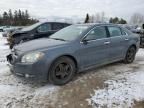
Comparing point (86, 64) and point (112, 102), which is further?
point (86, 64)

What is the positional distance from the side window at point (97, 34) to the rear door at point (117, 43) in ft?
0.94

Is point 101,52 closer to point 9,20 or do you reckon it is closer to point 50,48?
point 50,48

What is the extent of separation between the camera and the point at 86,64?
15.4 feet

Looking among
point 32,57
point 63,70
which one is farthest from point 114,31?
point 32,57

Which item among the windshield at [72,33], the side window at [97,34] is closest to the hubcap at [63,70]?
the windshield at [72,33]

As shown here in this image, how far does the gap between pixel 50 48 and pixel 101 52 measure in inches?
64.5

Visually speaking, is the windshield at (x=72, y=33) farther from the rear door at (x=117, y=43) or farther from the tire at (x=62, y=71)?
the rear door at (x=117, y=43)

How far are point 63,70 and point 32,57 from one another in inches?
32.6

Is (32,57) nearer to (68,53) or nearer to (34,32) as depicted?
(68,53)

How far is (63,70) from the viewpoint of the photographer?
430 cm

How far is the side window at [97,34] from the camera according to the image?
4.82 m

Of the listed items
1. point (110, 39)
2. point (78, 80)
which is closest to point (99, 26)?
point (110, 39)

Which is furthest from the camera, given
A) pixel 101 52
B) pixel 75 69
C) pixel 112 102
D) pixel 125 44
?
pixel 125 44

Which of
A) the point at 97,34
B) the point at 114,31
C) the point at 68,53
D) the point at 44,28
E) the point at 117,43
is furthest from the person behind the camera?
the point at 44,28
